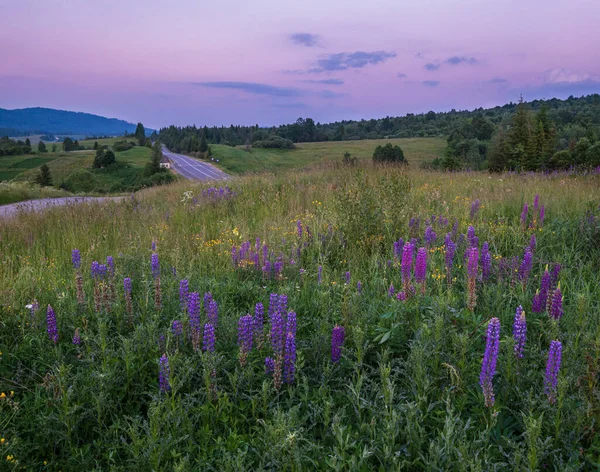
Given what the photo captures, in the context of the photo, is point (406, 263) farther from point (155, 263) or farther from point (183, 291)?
point (155, 263)

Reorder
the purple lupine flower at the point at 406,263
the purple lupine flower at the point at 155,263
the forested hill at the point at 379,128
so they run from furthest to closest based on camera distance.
→ the forested hill at the point at 379,128, the purple lupine flower at the point at 155,263, the purple lupine flower at the point at 406,263

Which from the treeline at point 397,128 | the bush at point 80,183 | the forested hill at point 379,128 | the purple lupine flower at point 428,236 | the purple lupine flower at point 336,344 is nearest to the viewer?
the purple lupine flower at point 336,344

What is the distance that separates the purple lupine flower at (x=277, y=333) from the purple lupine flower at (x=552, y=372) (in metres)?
1.42

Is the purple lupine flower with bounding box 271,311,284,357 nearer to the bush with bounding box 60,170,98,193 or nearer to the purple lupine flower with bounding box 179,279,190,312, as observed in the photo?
the purple lupine flower with bounding box 179,279,190,312

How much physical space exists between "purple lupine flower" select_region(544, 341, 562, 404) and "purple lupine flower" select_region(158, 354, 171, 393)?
2.01m

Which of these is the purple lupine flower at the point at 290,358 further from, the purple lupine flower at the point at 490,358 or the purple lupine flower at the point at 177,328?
the purple lupine flower at the point at 490,358

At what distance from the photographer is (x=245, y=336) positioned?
8.93 ft

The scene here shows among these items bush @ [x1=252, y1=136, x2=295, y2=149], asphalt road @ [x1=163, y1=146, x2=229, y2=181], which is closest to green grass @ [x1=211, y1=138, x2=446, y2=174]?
bush @ [x1=252, y1=136, x2=295, y2=149]

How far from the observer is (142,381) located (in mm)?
2693

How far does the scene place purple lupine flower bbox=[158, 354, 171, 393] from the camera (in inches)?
97.3

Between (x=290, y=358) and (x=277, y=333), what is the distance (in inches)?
6.7

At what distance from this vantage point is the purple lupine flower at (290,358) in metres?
2.58

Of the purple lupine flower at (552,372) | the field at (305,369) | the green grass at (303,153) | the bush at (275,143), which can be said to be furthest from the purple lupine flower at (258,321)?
the bush at (275,143)

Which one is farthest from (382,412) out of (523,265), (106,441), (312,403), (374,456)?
(523,265)
